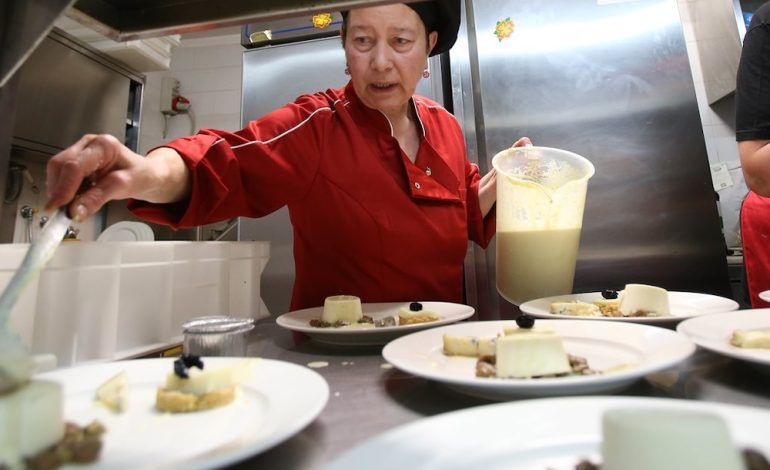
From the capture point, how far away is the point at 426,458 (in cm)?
34

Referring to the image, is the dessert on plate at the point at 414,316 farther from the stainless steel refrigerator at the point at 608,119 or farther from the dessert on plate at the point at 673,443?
the stainless steel refrigerator at the point at 608,119

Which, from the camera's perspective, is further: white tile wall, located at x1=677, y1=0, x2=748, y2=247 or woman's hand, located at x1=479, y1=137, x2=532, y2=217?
white tile wall, located at x1=677, y1=0, x2=748, y2=247

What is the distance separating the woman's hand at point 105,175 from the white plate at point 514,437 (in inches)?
22.5

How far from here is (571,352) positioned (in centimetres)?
69

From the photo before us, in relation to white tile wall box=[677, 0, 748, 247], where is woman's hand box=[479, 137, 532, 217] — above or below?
below

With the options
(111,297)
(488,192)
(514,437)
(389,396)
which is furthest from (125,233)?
(514,437)

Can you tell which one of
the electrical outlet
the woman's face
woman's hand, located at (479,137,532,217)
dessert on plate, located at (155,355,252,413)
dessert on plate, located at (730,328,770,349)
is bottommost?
dessert on plate, located at (155,355,252,413)

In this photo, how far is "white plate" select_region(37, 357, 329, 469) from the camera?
376 mm

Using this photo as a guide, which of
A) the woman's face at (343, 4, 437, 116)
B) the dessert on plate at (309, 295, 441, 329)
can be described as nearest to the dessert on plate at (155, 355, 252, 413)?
the dessert on plate at (309, 295, 441, 329)

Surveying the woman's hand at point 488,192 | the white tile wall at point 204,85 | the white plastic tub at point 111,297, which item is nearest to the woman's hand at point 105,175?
the white plastic tub at point 111,297

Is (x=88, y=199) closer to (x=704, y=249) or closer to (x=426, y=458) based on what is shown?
(x=426, y=458)

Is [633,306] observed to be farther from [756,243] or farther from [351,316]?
[756,243]

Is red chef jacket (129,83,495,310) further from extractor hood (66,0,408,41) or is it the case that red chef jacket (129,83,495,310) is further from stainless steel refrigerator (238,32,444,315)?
stainless steel refrigerator (238,32,444,315)

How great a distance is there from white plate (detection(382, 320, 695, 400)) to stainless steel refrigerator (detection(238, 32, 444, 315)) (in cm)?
179
